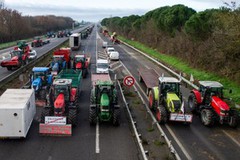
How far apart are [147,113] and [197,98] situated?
3446 mm

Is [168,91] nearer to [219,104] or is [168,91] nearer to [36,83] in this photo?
[219,104]

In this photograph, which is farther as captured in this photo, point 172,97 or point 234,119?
point 172,97

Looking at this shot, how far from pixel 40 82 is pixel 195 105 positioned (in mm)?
11638

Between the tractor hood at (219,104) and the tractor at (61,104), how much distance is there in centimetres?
825

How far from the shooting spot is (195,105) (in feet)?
63.9

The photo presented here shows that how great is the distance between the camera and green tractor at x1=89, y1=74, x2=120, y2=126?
16.5m

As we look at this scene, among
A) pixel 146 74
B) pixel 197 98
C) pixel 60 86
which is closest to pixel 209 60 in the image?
pixel 146 74

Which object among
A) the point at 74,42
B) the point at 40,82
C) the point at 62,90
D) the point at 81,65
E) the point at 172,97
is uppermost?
the point at 74,42

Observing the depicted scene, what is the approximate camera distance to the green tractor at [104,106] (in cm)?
1652

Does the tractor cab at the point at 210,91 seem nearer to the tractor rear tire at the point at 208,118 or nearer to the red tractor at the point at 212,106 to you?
the red tractor at the point at 212,106

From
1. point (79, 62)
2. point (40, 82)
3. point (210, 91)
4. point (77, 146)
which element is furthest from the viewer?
point (79, 62)

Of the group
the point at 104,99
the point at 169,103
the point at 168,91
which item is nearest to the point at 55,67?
the point at 104,99

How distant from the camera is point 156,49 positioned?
56.9 meters

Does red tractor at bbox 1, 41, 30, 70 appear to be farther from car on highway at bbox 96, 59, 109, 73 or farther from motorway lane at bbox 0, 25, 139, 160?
motorway lane at bbox 0, 25, 139, 160
